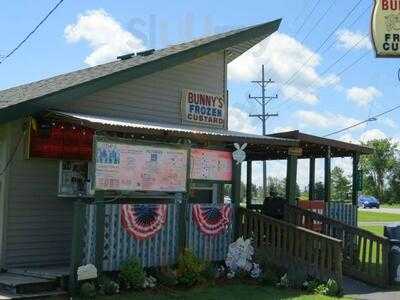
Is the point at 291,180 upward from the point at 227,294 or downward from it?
upward

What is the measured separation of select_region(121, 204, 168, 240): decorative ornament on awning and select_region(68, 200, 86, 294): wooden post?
3.36 feet

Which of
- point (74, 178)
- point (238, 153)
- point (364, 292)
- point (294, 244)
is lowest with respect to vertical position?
point (364, 292)

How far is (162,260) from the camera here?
11812 mm

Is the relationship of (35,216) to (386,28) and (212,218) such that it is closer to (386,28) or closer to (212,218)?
(212,218)

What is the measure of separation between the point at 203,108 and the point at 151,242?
4.89 metres

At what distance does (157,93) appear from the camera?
47.3 ft

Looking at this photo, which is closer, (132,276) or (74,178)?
(132,276)

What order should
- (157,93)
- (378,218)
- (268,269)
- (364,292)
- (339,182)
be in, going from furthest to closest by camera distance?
(339,182)
(378,218)
(157,93)
(268,269)
(364,292)

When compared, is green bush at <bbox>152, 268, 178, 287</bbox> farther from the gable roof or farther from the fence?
the gable roof

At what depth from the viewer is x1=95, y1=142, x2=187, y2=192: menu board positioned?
36.2 ft

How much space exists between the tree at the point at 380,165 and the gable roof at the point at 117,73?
77072 millimetres

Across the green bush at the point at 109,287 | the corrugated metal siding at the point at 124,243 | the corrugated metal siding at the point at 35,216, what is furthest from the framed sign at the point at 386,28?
the corrugated metal siding at the point at 35,216

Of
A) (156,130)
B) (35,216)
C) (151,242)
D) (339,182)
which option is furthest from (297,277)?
(339,182)

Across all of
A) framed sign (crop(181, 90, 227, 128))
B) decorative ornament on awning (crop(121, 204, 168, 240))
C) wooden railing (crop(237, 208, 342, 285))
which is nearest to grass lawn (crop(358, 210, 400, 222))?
framed sign (crop(181, 90, 227, 128))
